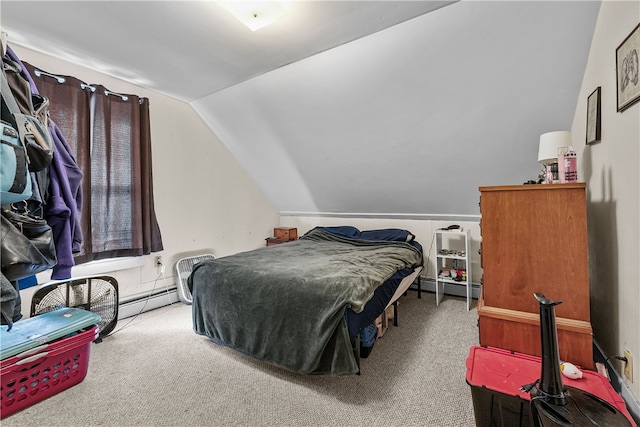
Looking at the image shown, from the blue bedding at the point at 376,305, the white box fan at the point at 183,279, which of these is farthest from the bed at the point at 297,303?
the white box fan at the point at 183,279

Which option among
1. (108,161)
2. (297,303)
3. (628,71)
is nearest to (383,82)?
(628,71)

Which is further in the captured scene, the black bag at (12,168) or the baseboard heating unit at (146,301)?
the baseboard heating unit at (146,301)

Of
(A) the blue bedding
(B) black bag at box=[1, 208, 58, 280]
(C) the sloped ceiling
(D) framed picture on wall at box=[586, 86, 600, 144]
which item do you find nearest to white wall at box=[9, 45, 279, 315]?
(C) the sloped ceiling

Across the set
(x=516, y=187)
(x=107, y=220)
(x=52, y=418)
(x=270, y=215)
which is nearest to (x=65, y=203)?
(x=52, y=418)

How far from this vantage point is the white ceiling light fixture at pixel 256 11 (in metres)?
1.78

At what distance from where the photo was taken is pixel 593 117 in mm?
1802

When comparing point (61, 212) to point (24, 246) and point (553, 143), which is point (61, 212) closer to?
point (24, 246)

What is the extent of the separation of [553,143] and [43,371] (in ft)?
10.8

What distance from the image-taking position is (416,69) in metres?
2.36

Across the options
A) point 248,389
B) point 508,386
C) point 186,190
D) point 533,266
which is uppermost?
point 186,190

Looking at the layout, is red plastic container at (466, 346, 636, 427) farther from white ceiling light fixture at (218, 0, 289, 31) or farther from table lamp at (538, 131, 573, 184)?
white ceiling light fixture at (218, 0, 289, 31)

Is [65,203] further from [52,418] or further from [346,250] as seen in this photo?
[346,250]

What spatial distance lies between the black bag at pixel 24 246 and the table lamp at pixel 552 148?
92.2 inches

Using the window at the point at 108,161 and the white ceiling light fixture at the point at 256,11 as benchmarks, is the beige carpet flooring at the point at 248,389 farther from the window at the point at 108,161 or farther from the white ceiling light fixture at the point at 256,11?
the white ceiling light fixture at the point at 256,11
